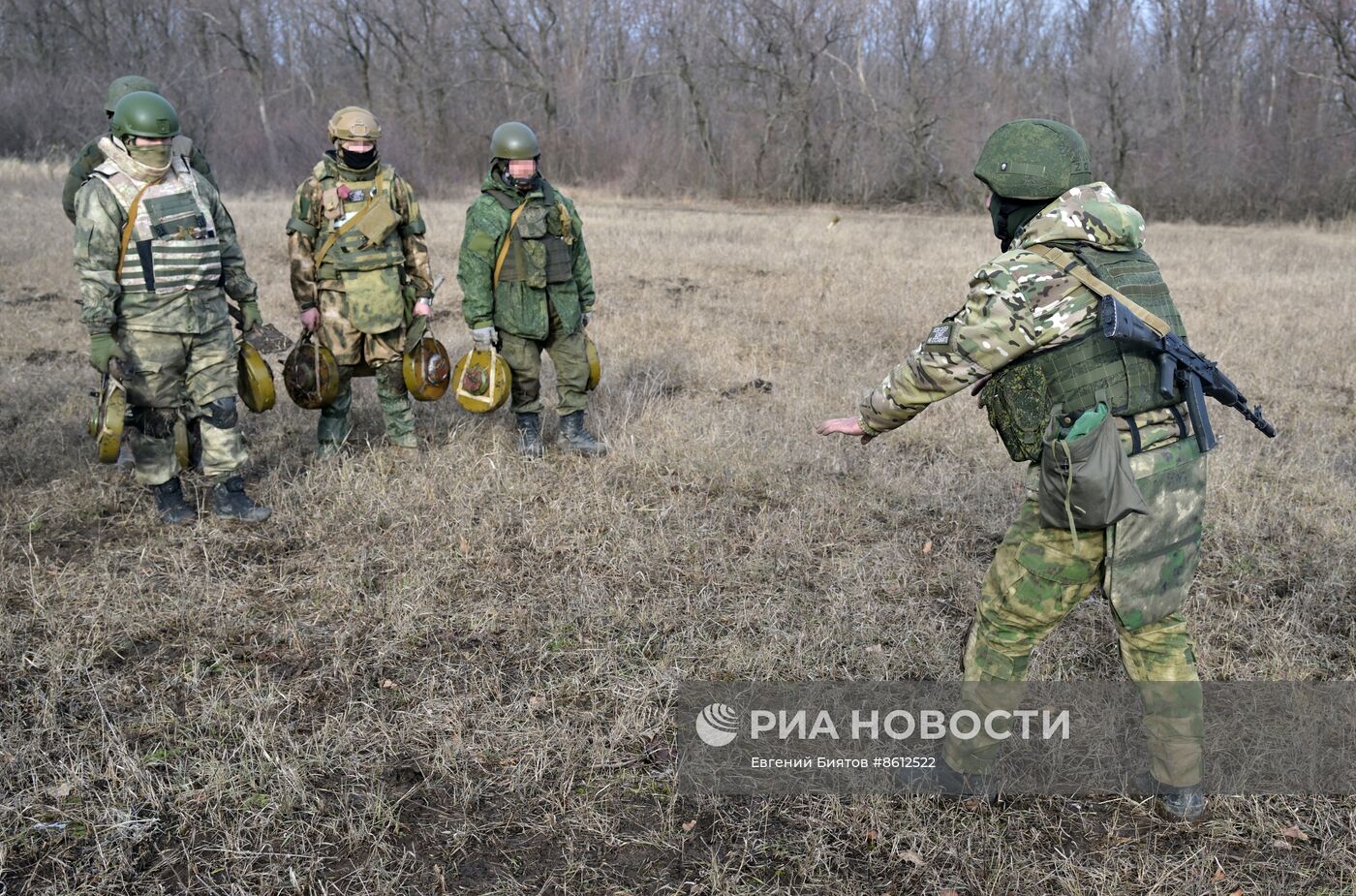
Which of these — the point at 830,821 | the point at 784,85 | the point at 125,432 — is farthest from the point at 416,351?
the point at 784,85

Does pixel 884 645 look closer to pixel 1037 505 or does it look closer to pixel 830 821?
pixel 830 821

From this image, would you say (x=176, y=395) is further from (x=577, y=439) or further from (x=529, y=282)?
(x=577, y=439)

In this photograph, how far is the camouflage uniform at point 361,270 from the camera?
5555 millimetres

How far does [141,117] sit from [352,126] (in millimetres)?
1129

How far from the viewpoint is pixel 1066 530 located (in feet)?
9.16

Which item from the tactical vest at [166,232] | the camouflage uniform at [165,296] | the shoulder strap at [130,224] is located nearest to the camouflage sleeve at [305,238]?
the camouflage uniform at [165,296]

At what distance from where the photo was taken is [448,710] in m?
3.61

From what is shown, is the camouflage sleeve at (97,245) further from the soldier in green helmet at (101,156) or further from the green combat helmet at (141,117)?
the soldier in green helmet at (101,156)

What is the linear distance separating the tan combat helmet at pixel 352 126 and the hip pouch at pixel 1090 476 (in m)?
4.09

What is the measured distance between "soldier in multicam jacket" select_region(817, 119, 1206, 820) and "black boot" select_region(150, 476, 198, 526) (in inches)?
147

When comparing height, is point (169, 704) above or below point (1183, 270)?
below

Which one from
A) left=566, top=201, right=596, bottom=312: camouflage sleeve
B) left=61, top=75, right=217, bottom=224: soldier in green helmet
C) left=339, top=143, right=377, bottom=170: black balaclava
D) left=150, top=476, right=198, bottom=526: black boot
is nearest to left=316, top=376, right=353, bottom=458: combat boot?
left=150, top=476, right=198, bottom=526: black boot

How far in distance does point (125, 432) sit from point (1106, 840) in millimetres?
4822

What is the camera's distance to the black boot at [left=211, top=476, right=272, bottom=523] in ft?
16.8
